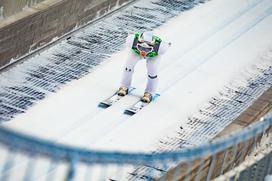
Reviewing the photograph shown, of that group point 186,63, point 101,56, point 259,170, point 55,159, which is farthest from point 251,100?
point 55,159

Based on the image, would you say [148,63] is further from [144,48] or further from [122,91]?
[122,91]

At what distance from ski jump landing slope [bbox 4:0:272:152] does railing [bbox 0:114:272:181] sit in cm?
64

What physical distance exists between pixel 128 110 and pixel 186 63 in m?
1.61

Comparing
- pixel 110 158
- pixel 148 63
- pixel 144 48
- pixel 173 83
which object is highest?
pixel 110 158

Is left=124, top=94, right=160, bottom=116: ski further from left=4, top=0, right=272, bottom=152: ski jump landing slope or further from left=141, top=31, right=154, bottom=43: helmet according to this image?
left=141, top=31, right=154, bottom=43: helmet

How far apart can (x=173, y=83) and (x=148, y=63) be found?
993mm

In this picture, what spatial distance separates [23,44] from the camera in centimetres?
976

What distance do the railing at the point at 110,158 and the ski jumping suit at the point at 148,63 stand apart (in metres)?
1.43

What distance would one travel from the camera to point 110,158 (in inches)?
154

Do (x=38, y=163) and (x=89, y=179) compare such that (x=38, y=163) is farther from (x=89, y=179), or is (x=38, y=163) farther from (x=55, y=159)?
(x=55, y=159)

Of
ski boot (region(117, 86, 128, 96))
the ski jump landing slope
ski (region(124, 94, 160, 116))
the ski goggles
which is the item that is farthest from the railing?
ski boot (region(117, 86, 128, 96))

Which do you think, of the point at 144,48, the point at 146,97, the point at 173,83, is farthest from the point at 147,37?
the point at 173,83

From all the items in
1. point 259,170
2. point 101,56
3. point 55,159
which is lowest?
point 101,56

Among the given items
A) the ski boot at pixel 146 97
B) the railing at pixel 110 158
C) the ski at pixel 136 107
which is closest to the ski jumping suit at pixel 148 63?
the ski boot at pixel 146 97
